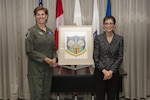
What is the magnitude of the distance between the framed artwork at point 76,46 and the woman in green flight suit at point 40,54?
42 cm

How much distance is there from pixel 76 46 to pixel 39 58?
77 centimetres

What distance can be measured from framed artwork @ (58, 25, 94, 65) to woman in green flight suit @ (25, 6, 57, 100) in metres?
0.42

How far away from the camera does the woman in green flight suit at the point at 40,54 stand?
10.2 ft

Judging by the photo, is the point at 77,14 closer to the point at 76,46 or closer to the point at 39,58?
the point at 76,46

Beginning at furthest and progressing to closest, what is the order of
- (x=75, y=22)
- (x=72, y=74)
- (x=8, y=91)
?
1. (x=8, y=91)
2. (x=75, y=22)
3. (x=72, y=74)

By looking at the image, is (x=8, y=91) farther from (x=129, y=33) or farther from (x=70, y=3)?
(x=129, y=33)

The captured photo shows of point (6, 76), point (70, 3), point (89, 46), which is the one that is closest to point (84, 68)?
point (89, 46)

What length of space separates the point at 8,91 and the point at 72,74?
1530 millimetres

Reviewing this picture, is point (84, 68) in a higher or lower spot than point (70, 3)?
lower

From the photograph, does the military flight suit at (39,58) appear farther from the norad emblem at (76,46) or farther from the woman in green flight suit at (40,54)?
the norad emblem at (76,46)

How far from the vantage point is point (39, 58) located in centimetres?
309

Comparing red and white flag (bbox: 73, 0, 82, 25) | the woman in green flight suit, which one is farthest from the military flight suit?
red and white flag (bbox: 73, 0, 82, 25)

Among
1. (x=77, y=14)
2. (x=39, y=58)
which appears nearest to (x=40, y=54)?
(x=39, y=58)

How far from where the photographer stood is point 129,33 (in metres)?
4.38
